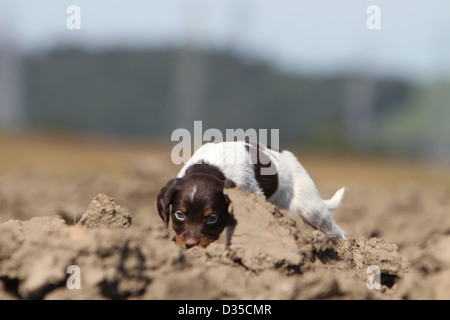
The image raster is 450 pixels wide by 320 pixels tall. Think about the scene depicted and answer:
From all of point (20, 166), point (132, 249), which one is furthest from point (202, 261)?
point (20, 166)

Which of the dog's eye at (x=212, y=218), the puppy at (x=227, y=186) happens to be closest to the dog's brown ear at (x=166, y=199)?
the puppy at (x=227, y=186)

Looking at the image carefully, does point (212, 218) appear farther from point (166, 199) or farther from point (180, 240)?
point (166, 199)

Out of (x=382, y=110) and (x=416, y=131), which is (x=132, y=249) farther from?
(x=382, y=110)

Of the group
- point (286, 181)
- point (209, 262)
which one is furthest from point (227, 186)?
point (286, 181)

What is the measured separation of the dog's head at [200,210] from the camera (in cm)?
625

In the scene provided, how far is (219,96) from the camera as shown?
113m

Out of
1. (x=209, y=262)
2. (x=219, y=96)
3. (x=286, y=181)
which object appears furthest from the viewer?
(x=219, y=96)

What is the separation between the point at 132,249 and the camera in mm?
5023

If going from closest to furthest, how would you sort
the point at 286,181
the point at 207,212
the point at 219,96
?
the point at 207,212 → the point at 286,181 → the point at 219,96

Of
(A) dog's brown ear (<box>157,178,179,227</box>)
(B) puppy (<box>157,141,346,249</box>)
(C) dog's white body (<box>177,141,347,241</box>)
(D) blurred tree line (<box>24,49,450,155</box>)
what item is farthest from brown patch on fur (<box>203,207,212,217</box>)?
(D) blurred tree line (<box>24,49,450,155</box>)

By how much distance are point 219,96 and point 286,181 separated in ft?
349

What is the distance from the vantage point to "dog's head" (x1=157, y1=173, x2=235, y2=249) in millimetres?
6254

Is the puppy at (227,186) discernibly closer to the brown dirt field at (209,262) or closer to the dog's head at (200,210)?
the dog's head at (200,210)

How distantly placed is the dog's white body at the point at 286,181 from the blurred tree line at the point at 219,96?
86036 mm
